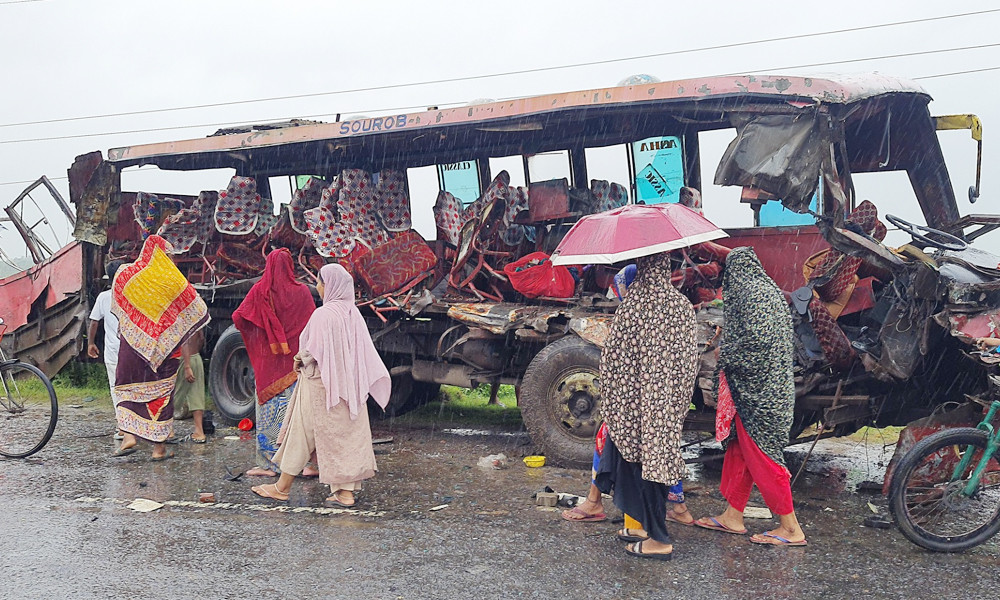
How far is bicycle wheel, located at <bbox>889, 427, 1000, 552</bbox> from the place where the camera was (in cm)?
446

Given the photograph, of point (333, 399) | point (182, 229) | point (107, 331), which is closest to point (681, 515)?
point (333, 399)

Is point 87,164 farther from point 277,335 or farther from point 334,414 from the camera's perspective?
point 334,414

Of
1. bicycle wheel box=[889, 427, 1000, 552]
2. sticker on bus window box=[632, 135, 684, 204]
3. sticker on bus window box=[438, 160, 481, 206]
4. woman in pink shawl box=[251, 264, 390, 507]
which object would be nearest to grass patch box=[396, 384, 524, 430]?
sticker on bus window box=[438, 160, 481, 206]

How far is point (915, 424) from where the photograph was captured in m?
5.15

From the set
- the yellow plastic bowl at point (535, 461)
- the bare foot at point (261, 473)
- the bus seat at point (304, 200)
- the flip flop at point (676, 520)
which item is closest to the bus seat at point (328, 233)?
the bus seat at point (304, 200)

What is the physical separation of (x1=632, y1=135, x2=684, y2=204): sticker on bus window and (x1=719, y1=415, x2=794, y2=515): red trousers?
2726mm

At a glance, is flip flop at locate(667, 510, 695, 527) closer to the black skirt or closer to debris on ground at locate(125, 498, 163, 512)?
the black skirt

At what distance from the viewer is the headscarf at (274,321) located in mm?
6133

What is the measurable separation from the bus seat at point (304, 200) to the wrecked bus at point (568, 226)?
24 millimetres

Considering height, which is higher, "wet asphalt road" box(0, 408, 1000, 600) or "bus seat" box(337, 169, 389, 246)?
"bus seat" box(337, 169, 389, 246)

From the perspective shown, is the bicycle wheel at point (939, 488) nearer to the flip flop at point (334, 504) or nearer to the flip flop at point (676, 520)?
the flip flop at point (676, 520)

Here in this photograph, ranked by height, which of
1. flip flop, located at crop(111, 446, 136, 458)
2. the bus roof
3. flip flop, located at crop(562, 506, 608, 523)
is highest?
the bus roof

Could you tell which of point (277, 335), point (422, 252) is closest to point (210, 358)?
point (422, 252)

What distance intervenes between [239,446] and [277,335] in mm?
1863
